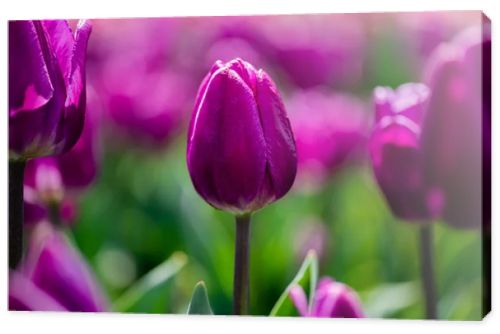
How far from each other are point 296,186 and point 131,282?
50cm

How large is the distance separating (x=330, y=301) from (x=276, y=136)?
438mm

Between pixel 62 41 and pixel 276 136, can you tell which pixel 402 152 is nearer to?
pixel 276 136

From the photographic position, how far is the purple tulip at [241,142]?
2.96 m

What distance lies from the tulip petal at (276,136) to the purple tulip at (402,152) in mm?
216

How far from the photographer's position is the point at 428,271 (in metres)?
3.09

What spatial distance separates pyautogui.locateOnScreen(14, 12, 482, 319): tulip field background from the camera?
→ 3088mm

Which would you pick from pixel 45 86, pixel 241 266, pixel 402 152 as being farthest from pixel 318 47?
pixel 45 86

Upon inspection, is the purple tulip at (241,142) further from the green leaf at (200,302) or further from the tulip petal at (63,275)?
the tulip petal at (63,275)

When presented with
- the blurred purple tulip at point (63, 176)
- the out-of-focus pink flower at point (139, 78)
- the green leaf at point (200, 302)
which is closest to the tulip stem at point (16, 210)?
the blurred purple tulip at point (63, 176)

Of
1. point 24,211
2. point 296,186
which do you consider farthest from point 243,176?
point 24,211

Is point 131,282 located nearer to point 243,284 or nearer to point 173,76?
point 243,284

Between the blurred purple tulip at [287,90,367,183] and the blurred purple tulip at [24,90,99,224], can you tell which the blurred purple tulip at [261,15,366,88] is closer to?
the blurred purple tulip at [287,90,367,183]

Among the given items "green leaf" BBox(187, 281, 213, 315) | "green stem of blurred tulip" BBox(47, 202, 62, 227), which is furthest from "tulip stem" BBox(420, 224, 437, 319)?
"green stem of blurred tulip" BBox(47, 202, 62, 227)

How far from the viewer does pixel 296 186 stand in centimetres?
310
